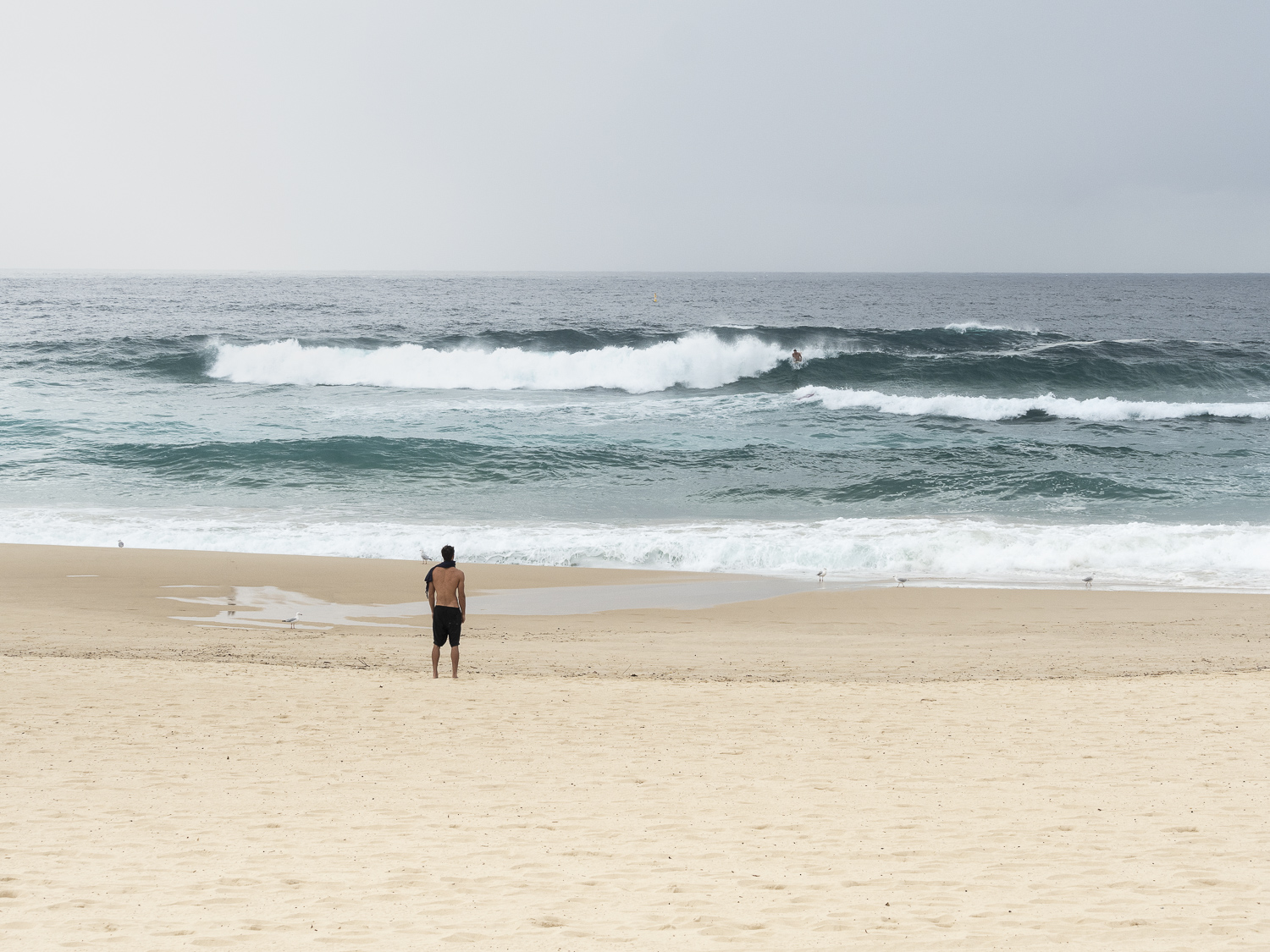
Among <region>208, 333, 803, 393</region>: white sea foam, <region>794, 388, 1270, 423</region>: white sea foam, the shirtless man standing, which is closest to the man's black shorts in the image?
the shirtless man standing

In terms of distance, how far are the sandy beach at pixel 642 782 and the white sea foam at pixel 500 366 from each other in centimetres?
2553

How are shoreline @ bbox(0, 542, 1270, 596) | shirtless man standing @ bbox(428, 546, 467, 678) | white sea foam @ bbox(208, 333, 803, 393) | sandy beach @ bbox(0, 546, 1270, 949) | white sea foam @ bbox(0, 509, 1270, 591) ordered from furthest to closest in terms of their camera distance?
white sea foam @ bbox(208, 333, 803, 393), white sea foam @ bbox(0, 509, 1270, 591), shoreline @ bbox(0, 542, 1270, 596), shirtless man standing @ bbox(428, 546, 467, 678), sandy beach @ bbox(0, 546, 1270, 949)

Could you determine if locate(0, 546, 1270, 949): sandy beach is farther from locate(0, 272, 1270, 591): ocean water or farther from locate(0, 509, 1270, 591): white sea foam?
locate(0, 272, 1270, 591): ocean water

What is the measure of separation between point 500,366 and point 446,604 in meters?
29.8

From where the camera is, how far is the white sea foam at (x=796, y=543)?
13.9 m

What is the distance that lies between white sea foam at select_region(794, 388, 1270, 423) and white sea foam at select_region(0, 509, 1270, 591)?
13099 millimetres

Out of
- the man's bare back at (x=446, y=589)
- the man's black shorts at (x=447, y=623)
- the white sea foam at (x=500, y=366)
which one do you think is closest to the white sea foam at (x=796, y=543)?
the man's bare back at (x=446, y=589)

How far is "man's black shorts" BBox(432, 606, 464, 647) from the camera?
29.5 feet

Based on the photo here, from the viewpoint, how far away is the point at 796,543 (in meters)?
14.9

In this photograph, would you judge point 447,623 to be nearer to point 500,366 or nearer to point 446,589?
point 446,589

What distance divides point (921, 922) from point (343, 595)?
9.85m

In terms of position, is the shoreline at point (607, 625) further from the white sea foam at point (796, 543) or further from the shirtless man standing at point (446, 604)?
the white sea foam at point (796, 543)

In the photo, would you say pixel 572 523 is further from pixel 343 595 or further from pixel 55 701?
pixel 55 701

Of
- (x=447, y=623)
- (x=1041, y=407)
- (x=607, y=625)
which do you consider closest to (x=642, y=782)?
(x=447, y=623)
